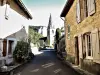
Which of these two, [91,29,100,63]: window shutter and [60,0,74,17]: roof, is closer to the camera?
[91,29,100,63]: window shutter

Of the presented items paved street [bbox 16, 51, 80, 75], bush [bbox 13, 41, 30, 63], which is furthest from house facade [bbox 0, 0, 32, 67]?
paved street [bbox 16, 51, 80, 75]

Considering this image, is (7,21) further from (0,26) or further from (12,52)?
(12,52)

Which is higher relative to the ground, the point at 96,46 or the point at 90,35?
the point at 90,35

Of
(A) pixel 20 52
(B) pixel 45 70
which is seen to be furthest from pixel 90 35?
(A) pixel 20 52

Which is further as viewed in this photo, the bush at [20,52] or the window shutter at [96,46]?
the bush at [20,52]

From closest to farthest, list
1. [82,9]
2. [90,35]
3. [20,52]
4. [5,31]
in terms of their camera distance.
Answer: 1. [90,35]
2. [82,9]
3. [5,31]
4. [20,52]

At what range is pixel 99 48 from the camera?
378 inches

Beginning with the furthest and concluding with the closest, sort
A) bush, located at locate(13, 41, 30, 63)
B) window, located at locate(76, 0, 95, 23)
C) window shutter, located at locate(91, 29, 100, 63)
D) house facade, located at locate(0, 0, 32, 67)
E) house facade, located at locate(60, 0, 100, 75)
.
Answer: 1. bush, located at locate(13, 41, 30, 63)
2. house facade, located at locate(0, 0, 32, 67)
3. window, located at locate(76, 0, 95, 23)
4. house facade, located at locate(60, 0, 100, 75)
5. window shutter, located at locate(91, 29, 100, 63)

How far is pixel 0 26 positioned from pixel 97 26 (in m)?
6.41

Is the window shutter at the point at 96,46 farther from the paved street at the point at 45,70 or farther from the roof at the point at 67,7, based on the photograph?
the roof at the point at 67,7

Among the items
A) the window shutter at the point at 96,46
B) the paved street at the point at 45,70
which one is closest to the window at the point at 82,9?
the window shutter at the point at 96,46

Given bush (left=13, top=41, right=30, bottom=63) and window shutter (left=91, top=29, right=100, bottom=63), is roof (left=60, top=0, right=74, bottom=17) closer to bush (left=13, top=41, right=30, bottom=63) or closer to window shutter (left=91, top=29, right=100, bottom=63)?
bush (left=13, top=41, right=30, bottom=63)

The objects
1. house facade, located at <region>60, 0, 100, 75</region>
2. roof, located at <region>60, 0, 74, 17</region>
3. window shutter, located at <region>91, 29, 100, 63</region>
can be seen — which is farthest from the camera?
roof, located at <region>60, 0, 74, 17</region>

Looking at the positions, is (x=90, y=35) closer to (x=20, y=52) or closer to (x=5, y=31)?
(x=5, y=31)
